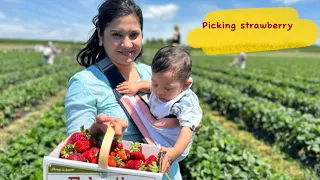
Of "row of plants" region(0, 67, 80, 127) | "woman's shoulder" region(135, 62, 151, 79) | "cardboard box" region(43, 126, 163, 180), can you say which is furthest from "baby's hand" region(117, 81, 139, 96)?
"row of plants" region(0, 67, 80, 127)

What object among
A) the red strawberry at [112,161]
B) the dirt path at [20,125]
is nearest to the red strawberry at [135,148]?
the red strawberry at [112,161]

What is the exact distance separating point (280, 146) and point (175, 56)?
4.97 metres

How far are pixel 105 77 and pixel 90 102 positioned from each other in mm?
193

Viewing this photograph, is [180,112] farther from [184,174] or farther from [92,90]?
[184,174]

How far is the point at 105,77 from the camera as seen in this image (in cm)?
192

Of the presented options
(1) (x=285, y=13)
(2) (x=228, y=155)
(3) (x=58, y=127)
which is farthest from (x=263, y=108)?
(1) (x=285, y=13)

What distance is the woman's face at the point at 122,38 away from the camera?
187 centimetres

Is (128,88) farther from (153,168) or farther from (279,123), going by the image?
(279,123)

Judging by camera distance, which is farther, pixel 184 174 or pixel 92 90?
pixel 184 174

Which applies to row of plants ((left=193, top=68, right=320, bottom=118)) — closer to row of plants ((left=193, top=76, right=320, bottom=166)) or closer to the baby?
row of plants ((left=193, top=76, right=320, bottom=166))

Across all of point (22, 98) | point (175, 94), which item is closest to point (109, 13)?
point (175, 94)

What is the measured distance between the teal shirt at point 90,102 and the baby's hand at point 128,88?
0.18 ft

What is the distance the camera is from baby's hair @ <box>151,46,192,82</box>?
1.78 meters

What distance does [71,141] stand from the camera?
5.23 feet
